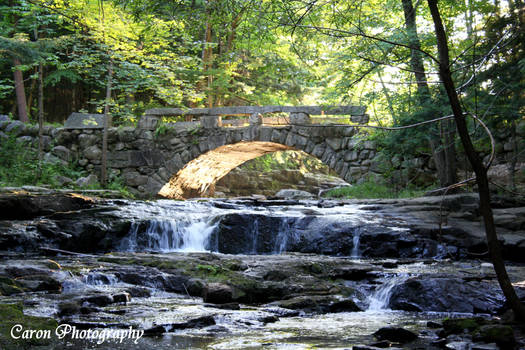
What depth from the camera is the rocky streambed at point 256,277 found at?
125 inches

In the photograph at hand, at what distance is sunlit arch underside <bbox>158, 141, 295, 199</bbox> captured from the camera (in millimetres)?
15301

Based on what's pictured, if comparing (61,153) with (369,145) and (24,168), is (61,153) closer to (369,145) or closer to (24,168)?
(24,168)

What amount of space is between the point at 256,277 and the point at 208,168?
12.0m

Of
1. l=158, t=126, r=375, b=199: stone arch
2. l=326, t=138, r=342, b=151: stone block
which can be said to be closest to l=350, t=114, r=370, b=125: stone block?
l=158, t=126, r=375, b=199: stone arch

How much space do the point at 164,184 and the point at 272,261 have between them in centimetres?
960

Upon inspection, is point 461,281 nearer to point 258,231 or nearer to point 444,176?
point 258,231

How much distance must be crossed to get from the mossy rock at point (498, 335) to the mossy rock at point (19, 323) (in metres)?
2.66

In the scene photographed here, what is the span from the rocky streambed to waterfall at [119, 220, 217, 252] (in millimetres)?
20

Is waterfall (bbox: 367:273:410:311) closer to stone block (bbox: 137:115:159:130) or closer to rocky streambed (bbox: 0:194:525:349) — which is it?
rocky streambed (bbox: 0:194:525:349)

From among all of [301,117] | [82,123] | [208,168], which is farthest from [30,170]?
[301,117]

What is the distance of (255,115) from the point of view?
563 inches

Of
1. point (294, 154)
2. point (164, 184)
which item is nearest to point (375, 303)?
point (164, 184)

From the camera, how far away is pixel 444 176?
10.6 m

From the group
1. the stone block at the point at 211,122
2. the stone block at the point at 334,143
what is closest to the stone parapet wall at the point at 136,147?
the stone block at the point at 211,122
